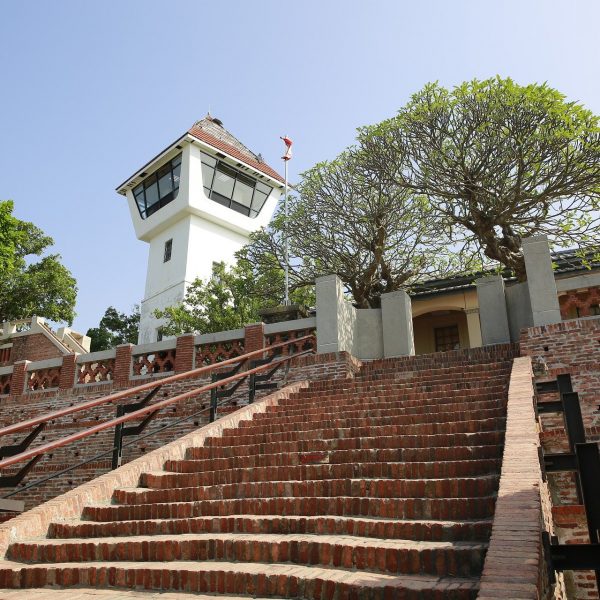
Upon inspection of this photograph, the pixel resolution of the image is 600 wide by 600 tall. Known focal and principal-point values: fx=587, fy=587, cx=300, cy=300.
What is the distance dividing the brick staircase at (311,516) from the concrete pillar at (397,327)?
430cm

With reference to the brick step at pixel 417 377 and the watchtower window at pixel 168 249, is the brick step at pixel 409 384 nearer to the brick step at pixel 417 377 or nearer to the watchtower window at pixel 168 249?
the brick step at pixel 417 377

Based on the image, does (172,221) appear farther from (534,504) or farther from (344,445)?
(534,504)

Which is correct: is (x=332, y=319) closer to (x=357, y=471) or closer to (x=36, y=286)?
(x=357, y=471)

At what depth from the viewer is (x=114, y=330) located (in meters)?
32.9

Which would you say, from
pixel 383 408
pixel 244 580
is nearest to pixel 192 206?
pixel 383 408

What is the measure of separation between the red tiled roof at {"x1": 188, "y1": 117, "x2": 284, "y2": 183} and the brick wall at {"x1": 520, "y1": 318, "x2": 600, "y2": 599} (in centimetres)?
2168

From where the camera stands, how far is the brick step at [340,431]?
626cm

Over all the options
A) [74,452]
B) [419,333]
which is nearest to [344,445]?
[74,452]

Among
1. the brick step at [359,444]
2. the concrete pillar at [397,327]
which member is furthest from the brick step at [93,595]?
the concrete pillar at [397,327]

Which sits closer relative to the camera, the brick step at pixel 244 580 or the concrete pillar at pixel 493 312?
the brick step at pixel 244 580

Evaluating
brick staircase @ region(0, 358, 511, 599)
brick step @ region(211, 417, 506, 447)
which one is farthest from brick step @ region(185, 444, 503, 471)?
brick step @ region(211, 417, 506, 447)

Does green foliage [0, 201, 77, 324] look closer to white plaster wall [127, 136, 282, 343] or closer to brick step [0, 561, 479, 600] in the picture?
white plaster wall [127, 136, 282, 343]

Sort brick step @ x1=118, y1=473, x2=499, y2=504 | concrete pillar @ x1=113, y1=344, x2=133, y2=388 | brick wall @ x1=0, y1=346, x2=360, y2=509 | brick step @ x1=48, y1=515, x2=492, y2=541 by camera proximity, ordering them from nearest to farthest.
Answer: brick step @ x1=48, y1=515, x2=492, y2=541 < brick step @ x1=118, y1=473, x2=499, y2=504 < brick wall @ x1=0, y1=346, x2=360, y2=509 < concrete pillar @ x1=113, y1=344, x2=133, y2=388

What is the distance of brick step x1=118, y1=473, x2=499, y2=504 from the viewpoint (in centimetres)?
477
